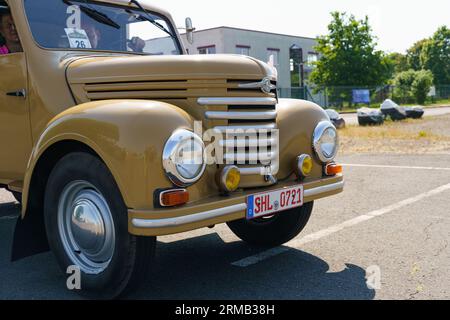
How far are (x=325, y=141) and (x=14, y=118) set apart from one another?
2.47 meters

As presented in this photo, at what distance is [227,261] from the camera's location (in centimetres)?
395

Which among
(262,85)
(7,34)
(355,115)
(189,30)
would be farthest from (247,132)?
(355,115)

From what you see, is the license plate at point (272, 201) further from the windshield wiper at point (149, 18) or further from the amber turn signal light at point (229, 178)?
the windshield wiper at point (149, 18)

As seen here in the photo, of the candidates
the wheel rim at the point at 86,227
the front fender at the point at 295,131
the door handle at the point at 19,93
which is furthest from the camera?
the door handle at the point at 19,93

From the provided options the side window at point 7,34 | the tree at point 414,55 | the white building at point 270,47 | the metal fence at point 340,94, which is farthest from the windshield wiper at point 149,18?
the tree at point 414,55

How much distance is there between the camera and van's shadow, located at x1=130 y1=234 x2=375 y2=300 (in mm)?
3225

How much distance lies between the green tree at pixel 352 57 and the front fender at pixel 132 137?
39.4 m

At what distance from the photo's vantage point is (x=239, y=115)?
3.30 m

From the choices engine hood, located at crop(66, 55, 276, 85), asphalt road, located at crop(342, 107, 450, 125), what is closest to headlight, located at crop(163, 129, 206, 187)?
engine hood, located at crop(66, 55, 276, 85)

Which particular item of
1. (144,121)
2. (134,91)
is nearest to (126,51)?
(134,91)

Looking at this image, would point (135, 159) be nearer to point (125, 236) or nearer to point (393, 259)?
point (125, 236)

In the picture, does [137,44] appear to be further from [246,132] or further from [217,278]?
[217,278]

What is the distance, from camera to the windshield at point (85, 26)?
3977 millimetres

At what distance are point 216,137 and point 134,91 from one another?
692mm
